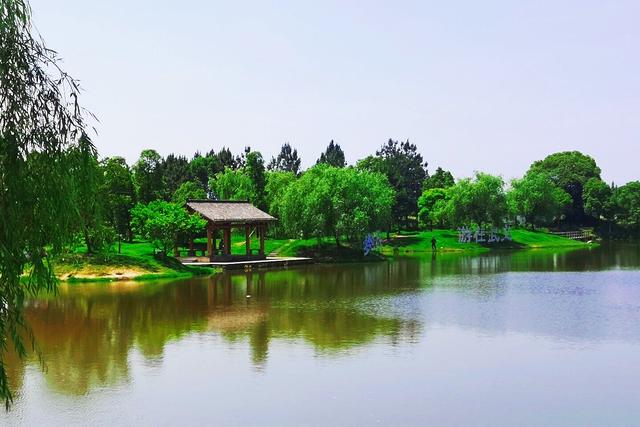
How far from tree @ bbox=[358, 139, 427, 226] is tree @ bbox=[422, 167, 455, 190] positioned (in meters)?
2.17

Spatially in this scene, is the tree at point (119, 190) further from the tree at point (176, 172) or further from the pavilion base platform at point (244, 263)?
the tree at point (176, 172)

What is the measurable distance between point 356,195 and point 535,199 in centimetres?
4012

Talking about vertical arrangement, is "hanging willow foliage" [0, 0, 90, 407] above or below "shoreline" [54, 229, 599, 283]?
above

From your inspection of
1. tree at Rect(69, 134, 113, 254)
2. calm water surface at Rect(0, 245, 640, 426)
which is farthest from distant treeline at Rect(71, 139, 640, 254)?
calm water surface at Rect(0, 245, 640, 426)

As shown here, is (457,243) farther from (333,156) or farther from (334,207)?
(333,156)

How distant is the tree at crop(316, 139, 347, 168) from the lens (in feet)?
422

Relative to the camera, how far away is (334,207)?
196ft

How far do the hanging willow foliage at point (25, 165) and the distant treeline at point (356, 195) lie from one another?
639mm

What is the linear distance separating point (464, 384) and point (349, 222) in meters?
41.3

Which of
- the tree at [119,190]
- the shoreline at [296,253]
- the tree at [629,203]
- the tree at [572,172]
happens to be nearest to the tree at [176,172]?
the shoreline at [296,253]

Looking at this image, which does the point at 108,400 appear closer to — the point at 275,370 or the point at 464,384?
the point at 275,370

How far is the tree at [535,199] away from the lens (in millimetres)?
92375

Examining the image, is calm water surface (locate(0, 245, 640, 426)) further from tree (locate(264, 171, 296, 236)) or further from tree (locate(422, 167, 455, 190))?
tree (locate(422, 167, 455, 190))

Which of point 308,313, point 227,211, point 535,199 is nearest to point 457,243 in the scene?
point 535,199
